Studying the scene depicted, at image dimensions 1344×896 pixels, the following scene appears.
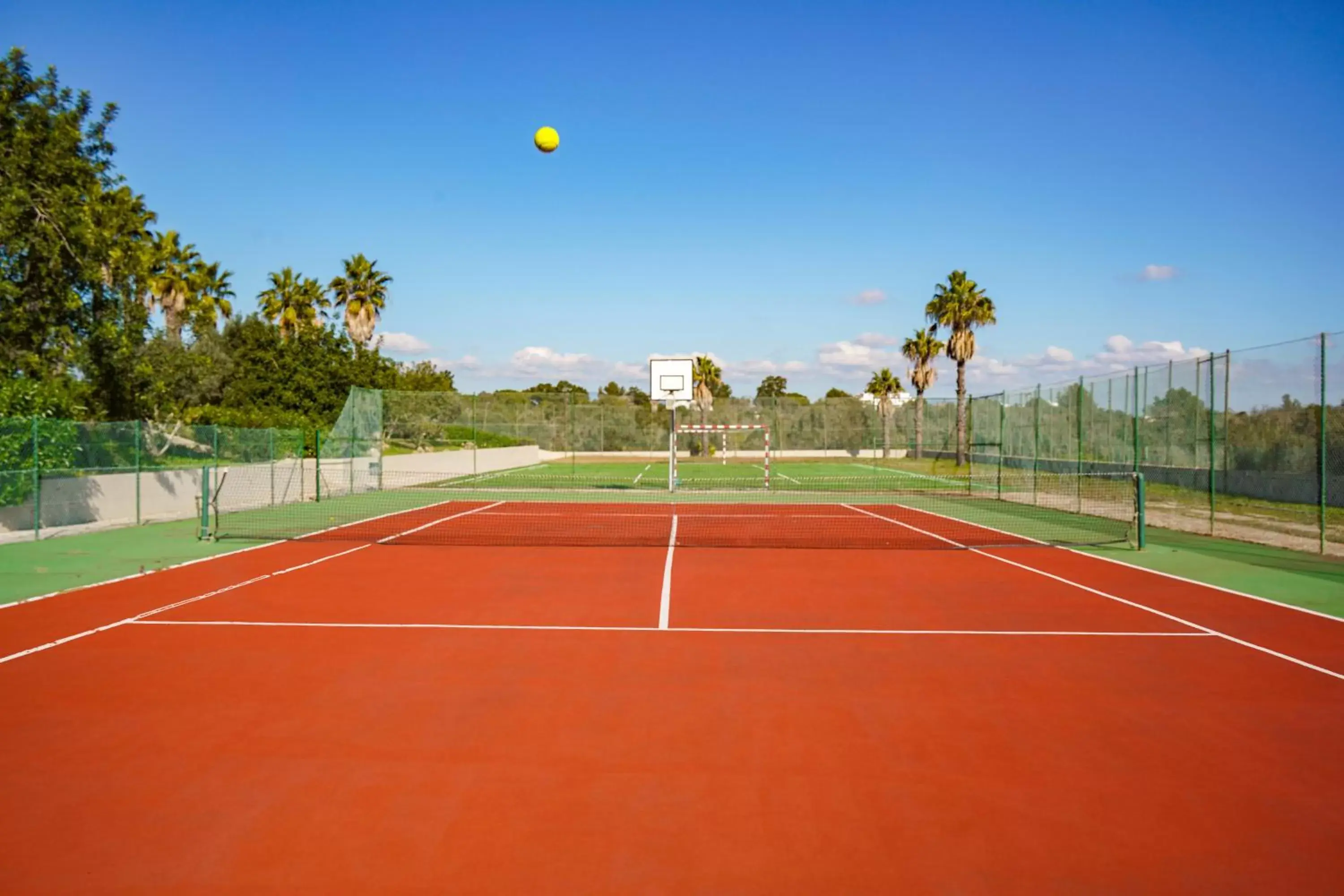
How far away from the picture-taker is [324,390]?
3791 centimetres

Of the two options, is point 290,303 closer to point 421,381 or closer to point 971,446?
point 421,381

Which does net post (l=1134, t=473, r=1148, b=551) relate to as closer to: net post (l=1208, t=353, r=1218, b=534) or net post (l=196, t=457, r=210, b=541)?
net post (l=1208, t=353, r=1218, b=534)

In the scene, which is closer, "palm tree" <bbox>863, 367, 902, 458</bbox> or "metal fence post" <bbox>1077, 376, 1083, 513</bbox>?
"metal fence post" <bbox>1077, 376, 1083, 513</bbox>

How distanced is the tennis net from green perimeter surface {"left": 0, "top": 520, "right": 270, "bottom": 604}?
1.11 m

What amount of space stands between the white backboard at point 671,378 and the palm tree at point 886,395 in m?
15.3

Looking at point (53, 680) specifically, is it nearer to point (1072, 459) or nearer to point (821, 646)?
point (821, 646)

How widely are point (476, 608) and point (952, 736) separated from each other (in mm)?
6080

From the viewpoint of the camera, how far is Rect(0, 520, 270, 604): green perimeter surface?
12.2m

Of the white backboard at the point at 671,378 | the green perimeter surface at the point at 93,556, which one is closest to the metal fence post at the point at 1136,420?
the white backboard at the point at 671,378

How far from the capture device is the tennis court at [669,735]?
176 inches

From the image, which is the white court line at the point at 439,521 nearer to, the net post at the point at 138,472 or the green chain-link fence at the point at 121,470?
the green chain-link fence at the point at 121,470

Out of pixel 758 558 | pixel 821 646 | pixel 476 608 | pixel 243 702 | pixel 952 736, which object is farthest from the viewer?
pixel 758 558

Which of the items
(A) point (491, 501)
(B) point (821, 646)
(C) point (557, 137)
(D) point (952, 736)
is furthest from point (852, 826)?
(A) point (491, 501)

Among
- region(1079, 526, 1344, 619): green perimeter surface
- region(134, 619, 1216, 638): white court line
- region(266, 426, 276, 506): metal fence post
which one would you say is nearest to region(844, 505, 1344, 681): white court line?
region(134, 619, 1216, 638): white court line
